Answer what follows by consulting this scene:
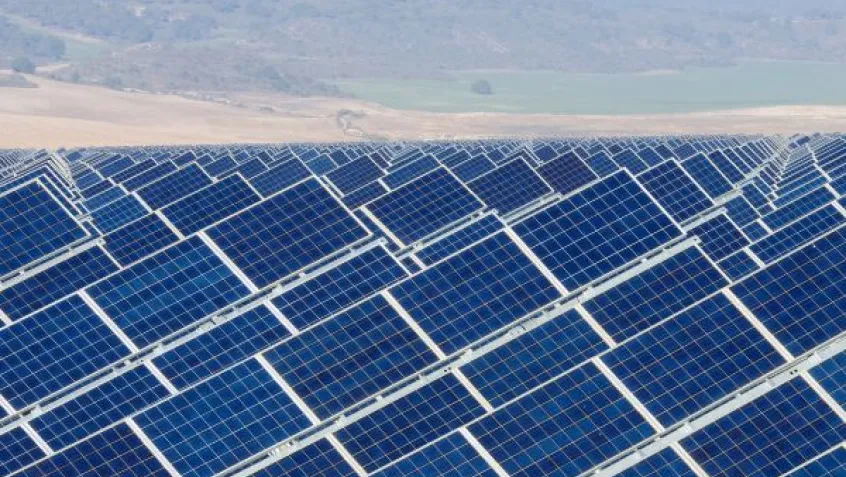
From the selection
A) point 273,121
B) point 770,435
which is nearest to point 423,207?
point 770,435

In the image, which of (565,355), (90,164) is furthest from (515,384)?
(90,164)

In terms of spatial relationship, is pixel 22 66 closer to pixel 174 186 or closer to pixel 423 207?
pixel 174 186

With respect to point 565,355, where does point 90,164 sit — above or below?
below

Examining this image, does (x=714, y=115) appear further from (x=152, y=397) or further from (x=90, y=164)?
(x=152, y=397)

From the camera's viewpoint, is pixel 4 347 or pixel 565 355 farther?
pixel 4 347

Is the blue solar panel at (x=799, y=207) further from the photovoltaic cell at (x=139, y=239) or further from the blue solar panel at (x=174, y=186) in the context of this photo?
the blue solar panel at (x=174, y=186)

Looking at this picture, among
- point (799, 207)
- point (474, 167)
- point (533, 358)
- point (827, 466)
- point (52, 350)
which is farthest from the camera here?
point (474, 167)

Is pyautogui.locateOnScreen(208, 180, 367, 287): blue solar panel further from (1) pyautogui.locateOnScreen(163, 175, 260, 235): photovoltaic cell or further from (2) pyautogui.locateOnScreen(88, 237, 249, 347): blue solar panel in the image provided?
(1) pyautogui.locateOnScreen(163, 175, 260, 235): photovoltaic cell
